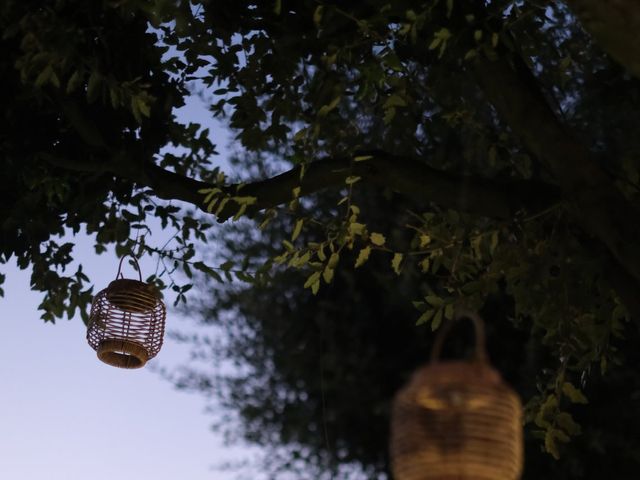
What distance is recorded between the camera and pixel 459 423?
3010 mm

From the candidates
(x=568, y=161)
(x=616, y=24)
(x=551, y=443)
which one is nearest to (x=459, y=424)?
(x=616, y=24)

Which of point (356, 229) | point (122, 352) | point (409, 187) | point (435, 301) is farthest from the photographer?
point (122, 352)

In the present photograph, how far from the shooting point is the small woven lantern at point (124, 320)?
6.42 m

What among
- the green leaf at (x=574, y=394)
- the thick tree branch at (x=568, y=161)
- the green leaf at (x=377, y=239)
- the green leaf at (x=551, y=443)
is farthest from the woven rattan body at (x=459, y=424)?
the green leaf at (x=551, y=443)

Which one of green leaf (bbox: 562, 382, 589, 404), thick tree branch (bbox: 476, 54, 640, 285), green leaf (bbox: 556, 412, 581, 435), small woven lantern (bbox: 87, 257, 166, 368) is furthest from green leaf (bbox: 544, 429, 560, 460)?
small woven lantern (bbox: 87, 257, 166, 368)

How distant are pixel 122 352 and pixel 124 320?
185 mm

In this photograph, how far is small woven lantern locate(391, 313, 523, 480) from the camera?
9.80 ft

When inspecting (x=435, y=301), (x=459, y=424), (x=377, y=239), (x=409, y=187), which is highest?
(x=409, y=187)

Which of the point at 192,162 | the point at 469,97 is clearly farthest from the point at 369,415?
the point at 192,162

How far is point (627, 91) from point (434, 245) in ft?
4.35

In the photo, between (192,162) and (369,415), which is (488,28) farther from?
(369,415)

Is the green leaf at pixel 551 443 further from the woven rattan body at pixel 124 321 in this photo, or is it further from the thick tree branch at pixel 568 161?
the woven rattan body at pixel 124 321

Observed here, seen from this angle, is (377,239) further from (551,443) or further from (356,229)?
(551,443)

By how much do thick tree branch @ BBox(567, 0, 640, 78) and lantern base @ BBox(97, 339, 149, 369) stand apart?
3592 millimetres
